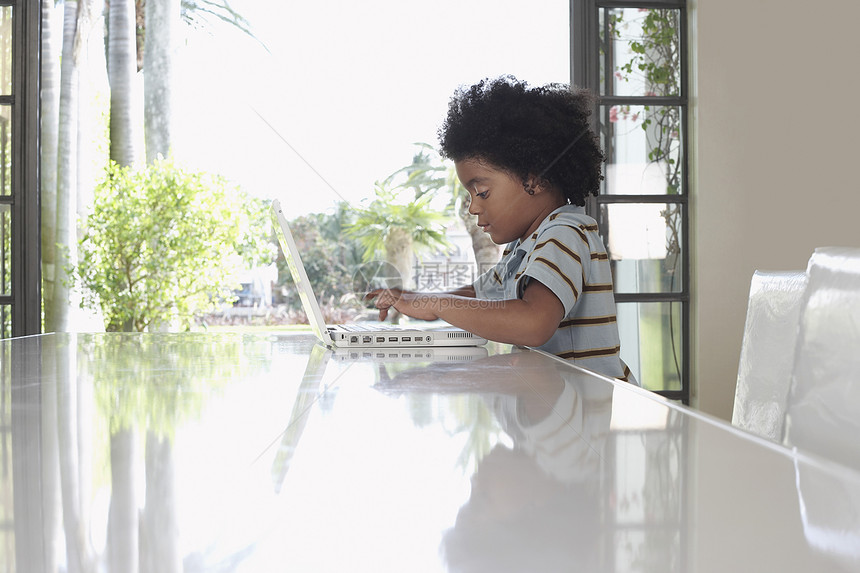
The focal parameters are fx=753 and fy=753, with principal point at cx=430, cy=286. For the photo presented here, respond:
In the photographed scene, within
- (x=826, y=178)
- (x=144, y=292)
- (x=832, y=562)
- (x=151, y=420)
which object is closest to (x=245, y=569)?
(x=832, y=562)

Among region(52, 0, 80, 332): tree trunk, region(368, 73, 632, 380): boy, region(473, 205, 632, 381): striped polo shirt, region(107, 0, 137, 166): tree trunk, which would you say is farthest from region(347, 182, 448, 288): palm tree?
region(473, 205, 632, 381): striped polo shirt

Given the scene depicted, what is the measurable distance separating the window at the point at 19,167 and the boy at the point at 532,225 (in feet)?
6.18

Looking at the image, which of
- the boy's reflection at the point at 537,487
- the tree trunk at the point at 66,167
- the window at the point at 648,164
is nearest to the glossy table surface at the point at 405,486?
the boy's reflection at the point at 537,487

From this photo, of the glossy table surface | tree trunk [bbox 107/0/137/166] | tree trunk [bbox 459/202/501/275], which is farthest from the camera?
tree trunk [bbox 459/202/501/275]

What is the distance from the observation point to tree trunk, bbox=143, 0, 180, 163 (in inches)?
251

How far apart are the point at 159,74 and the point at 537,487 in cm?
678

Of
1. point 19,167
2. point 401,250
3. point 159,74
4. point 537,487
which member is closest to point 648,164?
point 19,167

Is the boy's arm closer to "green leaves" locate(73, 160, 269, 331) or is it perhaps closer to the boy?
the boy

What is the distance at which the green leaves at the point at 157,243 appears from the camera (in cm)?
450

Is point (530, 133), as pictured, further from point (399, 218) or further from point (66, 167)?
point (399, 218)

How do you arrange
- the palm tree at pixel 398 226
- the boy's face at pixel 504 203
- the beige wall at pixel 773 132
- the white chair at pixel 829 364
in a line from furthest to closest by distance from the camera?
the palm tree at pixel 398 226 → the beige wall at pixel 773 132 → the boy's face at pixel 504 203 → the white chair at pixel 829 364

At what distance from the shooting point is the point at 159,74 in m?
A: 6.44

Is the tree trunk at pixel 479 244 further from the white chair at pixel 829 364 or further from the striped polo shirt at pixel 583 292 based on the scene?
the white chair at pixel 829 364

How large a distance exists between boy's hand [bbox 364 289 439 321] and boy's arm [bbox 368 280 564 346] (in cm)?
2
